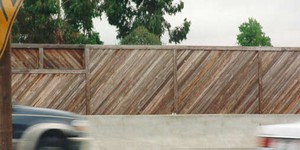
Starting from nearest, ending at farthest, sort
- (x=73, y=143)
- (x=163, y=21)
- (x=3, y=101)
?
(x=3, y=101) → (x=73, y=143) → (x=163, y=21)

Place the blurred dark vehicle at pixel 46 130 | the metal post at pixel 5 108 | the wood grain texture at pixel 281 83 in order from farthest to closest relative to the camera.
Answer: the wood grain texture at pixel 281 83 → the blurred dark vehicle at pixel 46 130 → the metal post at pixel 5 108

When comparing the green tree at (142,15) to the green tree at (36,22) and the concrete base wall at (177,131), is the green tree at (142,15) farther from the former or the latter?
the concrete base wall at (177,131)

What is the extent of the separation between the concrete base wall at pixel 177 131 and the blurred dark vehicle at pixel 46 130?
2.42 meters

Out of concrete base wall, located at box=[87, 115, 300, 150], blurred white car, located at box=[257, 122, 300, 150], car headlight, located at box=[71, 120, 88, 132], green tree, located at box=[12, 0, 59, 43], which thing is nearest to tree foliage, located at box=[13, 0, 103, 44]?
green tree, located at box=[12, 0, 59, 43]

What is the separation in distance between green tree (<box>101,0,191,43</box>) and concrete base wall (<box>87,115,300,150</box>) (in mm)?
23263

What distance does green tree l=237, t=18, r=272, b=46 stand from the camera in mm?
96812

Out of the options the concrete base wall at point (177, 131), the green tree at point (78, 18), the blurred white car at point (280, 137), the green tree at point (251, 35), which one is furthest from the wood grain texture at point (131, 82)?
the green tree at point (251, 35)

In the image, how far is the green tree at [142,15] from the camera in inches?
1555

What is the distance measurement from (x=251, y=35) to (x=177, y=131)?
84017 millimetres

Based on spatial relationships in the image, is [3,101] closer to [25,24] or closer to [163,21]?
[25,24]

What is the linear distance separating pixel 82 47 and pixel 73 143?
4.56 metres

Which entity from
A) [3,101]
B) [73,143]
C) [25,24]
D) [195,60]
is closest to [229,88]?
[195,60]

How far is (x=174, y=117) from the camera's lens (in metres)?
15.8

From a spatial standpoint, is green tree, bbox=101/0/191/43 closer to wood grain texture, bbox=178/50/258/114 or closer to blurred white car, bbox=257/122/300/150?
wood grain texture, bbox=178/50/258/114
